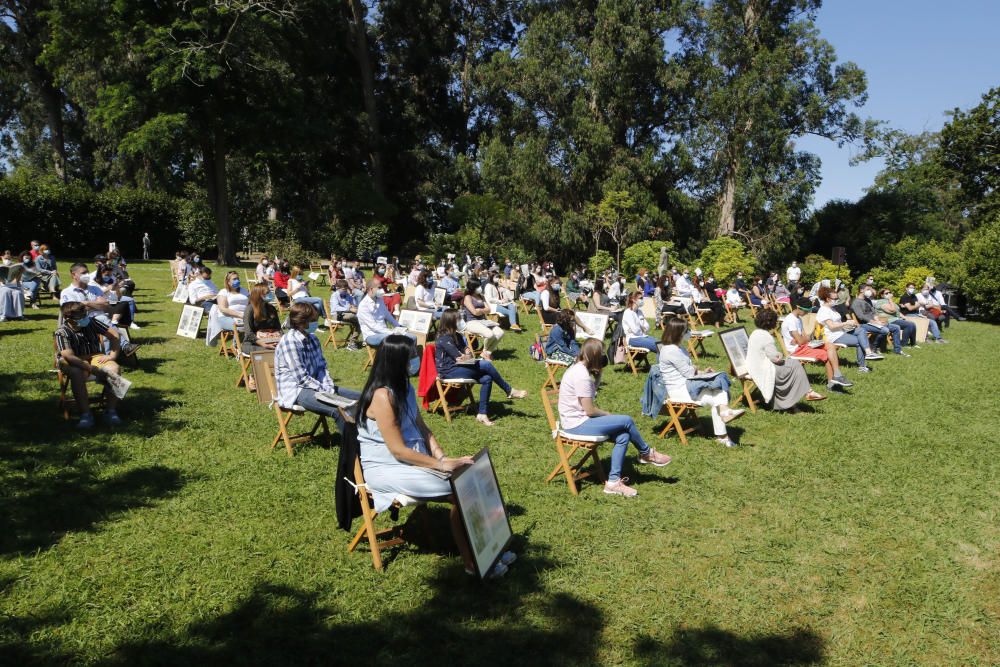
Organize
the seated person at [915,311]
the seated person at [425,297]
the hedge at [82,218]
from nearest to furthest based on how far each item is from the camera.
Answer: the seated person at [425,297]
the seated person at [915,311]
the hedge at [82,218]

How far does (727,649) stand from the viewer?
3.72 m

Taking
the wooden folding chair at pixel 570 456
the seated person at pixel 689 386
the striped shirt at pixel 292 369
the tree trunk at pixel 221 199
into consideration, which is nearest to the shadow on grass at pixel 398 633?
the wooden folding chair at pixel 570 456

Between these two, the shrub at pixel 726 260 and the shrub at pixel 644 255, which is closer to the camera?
the shrub at pixel 726 260

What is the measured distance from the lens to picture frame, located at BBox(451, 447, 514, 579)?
405 centimetres

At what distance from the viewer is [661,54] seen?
34031 mm

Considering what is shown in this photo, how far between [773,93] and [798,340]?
84.6 ft

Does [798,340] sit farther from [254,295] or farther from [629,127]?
[629,127]

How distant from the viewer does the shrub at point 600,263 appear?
3294cm

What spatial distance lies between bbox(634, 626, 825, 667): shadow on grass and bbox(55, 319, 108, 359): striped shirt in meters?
6.45

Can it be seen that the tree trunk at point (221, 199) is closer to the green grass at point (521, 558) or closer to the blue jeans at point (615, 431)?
the green grass at point (521, 558)

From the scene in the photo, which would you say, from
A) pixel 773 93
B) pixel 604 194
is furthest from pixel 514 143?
pixel 773 93

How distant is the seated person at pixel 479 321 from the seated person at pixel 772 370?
420cm

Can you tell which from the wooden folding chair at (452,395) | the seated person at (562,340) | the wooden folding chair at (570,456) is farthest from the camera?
the seated person at (562,340)

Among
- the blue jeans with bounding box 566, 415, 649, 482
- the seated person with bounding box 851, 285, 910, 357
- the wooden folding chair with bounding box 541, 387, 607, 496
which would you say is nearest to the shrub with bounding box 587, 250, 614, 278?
the seated person with bounding box 851, 285, 910, 357
